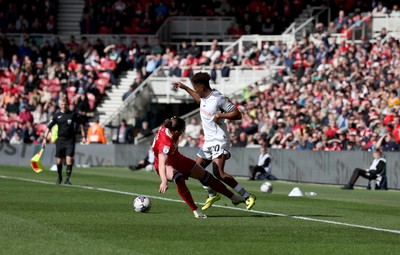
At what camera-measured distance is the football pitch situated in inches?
516

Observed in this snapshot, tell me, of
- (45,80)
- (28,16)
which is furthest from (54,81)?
(28,16)

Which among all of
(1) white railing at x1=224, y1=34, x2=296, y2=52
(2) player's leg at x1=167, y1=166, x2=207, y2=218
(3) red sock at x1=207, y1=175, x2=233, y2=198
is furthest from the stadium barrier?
(2) player's leg at x1=167, y1=166, x2=207, y2=218

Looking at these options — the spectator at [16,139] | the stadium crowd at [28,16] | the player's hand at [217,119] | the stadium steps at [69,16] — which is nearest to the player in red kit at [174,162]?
the player's hand at [217,119]

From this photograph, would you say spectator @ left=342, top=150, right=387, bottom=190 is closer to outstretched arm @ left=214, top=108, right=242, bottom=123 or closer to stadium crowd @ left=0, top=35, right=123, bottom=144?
outstretched arm @ left=214, top=108, right=242, bottom=123

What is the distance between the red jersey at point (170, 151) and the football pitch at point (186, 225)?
76cm

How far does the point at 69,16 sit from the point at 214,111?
37.9 meters

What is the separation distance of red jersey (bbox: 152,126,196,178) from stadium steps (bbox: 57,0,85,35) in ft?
125

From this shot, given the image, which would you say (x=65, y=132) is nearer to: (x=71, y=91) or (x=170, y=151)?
(x=170, y=151)

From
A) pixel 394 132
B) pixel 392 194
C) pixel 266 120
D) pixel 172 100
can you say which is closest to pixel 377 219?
pixel 392 194

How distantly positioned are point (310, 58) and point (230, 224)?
1053 inches

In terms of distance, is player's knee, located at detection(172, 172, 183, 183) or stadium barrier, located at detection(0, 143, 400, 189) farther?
stadium barrier, located at detection(0, 143, 400, 189)

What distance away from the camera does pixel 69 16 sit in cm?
5534

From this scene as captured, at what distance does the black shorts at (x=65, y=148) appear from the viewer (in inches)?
1097

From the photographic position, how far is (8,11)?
53531mm
